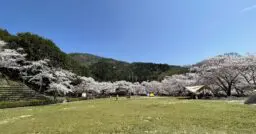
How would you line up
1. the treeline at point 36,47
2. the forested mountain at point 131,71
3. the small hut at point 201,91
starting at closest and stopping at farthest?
the small hut at point 201,91 → the treeline at point 36,47 → the forested mountain at point 131,71

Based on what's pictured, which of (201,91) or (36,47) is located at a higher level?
(36,47)

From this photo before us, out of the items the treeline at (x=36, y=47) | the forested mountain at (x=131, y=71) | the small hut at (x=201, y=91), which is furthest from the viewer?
the forested mountain at (x=131, y=71)

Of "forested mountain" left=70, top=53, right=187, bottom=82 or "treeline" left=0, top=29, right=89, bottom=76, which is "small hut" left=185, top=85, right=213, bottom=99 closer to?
"treeline" left=0, top=29, right=89, bottom=76

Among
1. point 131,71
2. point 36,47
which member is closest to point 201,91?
point 36,47

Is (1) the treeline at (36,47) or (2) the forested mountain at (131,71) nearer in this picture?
(1) the treeline at (36,47)

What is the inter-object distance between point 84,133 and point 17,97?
1191 inches

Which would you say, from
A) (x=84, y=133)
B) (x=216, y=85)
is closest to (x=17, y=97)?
(x=84, y=133)

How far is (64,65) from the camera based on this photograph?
70.2 m

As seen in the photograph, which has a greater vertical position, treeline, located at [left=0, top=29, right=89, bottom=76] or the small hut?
treeline, located at [left=0, top=29, right=89, bottom=76]

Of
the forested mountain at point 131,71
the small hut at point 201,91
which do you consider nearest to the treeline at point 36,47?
the forested mountain at point 131,71

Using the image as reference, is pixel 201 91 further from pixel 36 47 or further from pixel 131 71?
pixel 131 71

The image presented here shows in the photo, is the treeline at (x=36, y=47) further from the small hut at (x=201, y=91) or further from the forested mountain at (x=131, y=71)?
the small hut at (x=201, y=91)

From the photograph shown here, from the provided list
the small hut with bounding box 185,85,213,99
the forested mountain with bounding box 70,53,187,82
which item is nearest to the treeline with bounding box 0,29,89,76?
the forested mountain with bounding box 70,53,187,82

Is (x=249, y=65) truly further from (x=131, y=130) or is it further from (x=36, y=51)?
(x=36, y=51)
